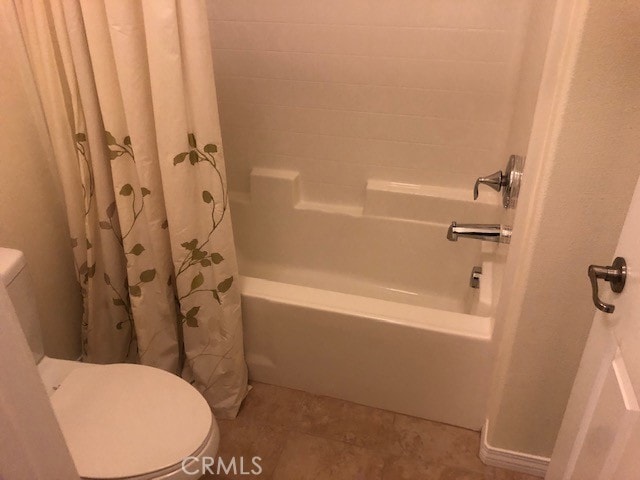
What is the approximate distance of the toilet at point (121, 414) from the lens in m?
1.19

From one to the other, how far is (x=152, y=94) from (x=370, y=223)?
116 centimetres

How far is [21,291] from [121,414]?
40 cm

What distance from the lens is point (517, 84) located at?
6.00 ft

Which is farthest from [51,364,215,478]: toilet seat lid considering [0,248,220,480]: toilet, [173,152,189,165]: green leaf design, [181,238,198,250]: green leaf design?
[173,152,189,165]: green leaf design

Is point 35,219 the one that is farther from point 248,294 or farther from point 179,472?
point 179,472

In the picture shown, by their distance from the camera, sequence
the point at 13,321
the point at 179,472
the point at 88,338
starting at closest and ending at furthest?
the point at 13,321 → the point at 179,472 → the point at 88,338

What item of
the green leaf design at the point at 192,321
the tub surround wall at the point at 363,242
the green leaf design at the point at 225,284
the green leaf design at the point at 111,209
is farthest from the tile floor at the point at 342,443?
the green leaf design at the point at 111,209

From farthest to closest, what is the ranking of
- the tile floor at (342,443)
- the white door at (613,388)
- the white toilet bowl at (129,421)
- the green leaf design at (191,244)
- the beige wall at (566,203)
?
1. the tile floor at (342,443)
2. the green leaf design at (191,244)
3. the white toilet bowl at (129,421)
4. the beige wall at (566,203)
5. the white door at (613,388)

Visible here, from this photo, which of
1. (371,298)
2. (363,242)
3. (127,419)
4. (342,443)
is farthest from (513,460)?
(127,419)

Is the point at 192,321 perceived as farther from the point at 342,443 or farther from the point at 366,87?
the point at 366,87

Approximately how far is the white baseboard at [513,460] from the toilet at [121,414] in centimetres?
85

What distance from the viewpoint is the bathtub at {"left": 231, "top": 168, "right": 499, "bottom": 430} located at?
62.3 inches

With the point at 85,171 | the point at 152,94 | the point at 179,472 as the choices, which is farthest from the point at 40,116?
the point at 179,472

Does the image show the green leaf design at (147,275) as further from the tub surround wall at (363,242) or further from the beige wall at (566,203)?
the beige wall at (566,203)
